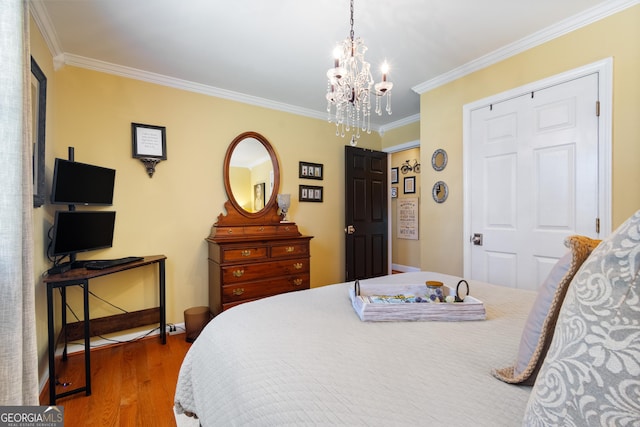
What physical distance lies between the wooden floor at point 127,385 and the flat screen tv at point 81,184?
1.33m

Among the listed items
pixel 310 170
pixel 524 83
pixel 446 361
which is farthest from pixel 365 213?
pixel 446 361

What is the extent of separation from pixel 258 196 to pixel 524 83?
2.84 metres

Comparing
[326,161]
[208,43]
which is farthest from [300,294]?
[326,161]

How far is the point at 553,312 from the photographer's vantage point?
738 mm

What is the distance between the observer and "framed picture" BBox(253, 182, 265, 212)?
3.53 metres

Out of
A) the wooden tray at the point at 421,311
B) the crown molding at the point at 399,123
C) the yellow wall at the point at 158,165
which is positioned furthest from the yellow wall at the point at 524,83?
the yellow wall at the point at 158,165

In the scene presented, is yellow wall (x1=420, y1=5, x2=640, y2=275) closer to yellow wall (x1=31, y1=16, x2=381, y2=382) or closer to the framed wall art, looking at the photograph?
yellow wall (x1=31, y1=16, x2=381, y2=382)

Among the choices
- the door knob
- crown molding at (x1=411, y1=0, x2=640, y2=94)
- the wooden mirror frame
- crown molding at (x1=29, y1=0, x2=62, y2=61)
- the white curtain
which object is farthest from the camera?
the wooden mirror frame

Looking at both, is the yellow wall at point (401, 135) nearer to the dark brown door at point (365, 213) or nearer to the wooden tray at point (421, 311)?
the dark brown door at point (365, 213)

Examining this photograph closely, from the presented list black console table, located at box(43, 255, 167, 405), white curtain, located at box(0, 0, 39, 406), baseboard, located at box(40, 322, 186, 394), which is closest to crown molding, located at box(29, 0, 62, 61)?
white curtain, located at box(0, 0, 39, 406)

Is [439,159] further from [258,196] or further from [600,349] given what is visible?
[600,349]

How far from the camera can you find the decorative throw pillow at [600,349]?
16.7 inches

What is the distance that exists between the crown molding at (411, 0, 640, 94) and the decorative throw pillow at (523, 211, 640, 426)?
2568mm

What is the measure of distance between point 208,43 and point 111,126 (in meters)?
1.27
